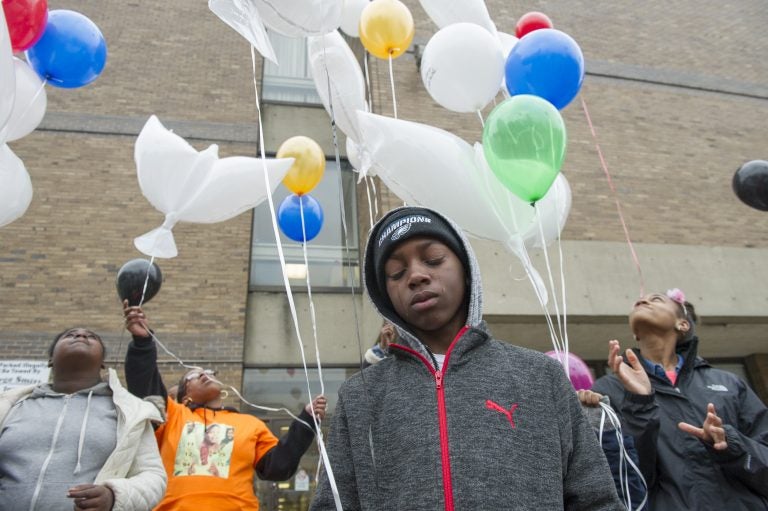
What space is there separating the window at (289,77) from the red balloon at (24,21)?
6559 millimetres

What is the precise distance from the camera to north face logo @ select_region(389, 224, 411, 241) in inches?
66.6

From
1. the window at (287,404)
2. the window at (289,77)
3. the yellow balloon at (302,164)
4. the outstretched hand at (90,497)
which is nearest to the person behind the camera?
the outstretched hand at (90,497)

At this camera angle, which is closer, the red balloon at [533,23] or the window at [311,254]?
the red balloon at [533,23]

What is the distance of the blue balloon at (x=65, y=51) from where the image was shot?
3.27 meters

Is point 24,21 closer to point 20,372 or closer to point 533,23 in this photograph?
point 533,23

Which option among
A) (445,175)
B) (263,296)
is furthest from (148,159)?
(263,296)

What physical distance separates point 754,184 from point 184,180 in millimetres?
3690

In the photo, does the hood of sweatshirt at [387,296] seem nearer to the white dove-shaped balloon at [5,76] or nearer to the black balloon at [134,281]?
the white dove-shaped balloon at [5,76]

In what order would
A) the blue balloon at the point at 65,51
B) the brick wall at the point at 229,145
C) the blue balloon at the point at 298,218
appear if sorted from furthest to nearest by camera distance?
the brick wall at the point at 229,145 < the blue balloon at the point at 298,218 < the blue balloon at the point at 65,51

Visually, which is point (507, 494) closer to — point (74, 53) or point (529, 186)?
point (529, 186)

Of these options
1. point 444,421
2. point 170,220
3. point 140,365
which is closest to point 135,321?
point 140,365

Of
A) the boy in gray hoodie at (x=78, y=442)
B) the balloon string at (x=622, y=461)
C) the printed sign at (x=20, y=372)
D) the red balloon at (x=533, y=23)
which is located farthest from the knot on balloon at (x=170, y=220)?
the printed sign at (x=20, y=372)

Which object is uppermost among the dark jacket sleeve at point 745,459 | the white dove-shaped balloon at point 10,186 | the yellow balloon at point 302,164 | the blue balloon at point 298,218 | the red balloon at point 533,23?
the red balloon at point 533,23

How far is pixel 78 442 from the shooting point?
7.77ft
